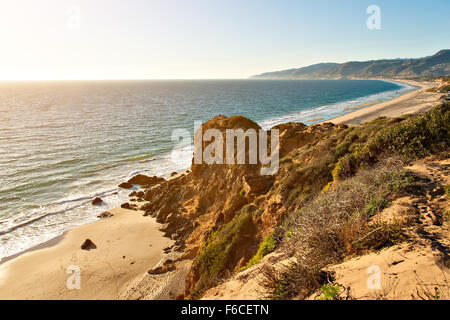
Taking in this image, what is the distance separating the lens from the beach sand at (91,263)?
11953mm

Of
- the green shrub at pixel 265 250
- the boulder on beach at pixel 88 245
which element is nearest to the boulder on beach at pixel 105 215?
the boulder on beach at pixel 88 245

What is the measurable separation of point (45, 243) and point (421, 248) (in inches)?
769

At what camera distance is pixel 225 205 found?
1380 centimetres


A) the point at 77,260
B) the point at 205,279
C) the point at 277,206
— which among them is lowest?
the point at 77,260

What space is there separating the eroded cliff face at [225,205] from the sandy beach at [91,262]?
155 cm

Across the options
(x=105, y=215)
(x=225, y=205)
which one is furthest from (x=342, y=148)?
(x=105, y=215)

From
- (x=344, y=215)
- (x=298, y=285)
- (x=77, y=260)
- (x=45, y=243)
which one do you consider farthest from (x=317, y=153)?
(x=45, y=243)

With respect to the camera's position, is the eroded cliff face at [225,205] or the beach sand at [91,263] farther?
the beach sand at [91,263]

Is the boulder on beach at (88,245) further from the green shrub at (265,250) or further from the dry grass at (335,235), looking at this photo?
the dry grass at (335,235)

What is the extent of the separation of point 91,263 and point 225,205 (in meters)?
8.28

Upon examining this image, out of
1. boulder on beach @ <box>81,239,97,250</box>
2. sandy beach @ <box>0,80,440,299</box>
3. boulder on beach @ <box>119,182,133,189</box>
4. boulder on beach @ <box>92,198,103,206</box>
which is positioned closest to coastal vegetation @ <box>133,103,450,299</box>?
sandy beach @ <box>0,80,440,299</box>

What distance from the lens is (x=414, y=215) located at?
5000 millimetres

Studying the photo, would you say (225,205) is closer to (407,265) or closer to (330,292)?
(330,292)
